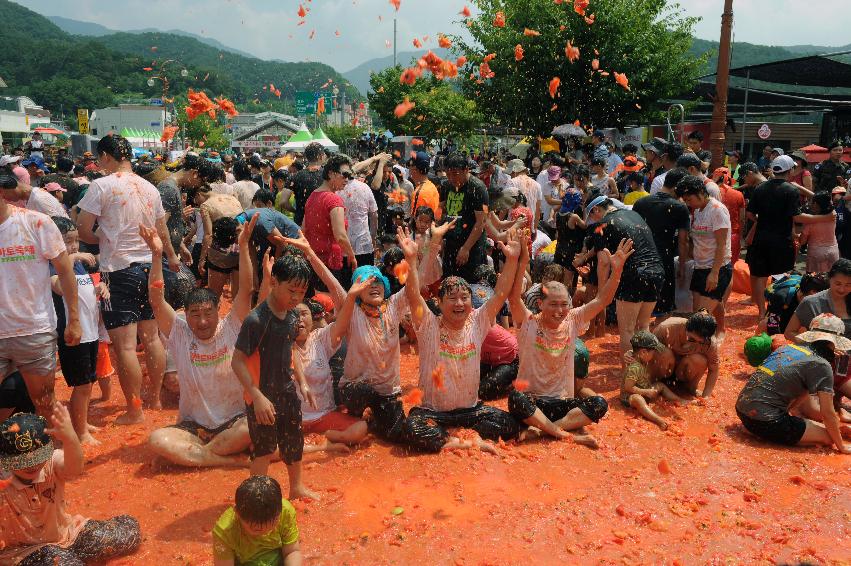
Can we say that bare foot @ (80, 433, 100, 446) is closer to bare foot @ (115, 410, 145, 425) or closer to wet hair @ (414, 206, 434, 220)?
bare foot @ (115, 410, 145, 425)

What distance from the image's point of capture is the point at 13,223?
434 centimetres

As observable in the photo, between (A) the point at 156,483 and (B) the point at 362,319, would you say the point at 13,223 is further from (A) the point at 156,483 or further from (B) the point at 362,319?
(B) the point at 362,319

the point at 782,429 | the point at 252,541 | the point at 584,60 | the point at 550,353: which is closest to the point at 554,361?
the point at 550,353

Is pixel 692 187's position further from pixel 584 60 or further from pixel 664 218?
pixel 584 60

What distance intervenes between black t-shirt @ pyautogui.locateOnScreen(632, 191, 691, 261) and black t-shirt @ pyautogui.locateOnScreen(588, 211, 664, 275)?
523mm

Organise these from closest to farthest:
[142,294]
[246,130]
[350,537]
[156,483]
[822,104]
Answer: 1. [350,537]
2. [156,483]
3. [142,294]
4. [822,104]
5. [246,130]

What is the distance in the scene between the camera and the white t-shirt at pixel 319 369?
A: 5.41 m

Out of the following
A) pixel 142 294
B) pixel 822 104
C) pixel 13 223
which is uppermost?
pixel 822 104

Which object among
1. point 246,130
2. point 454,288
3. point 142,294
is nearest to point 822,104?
point 454,288

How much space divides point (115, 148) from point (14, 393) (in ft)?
6.66

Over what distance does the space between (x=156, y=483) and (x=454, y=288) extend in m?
Result: 2.53

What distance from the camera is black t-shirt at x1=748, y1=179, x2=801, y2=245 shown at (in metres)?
8.20

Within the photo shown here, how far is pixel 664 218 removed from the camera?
7344 mm

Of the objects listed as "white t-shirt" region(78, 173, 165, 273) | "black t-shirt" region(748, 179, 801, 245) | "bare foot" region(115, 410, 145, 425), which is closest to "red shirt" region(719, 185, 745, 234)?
"black t-shirt" region(748, 179, 801, 245)
